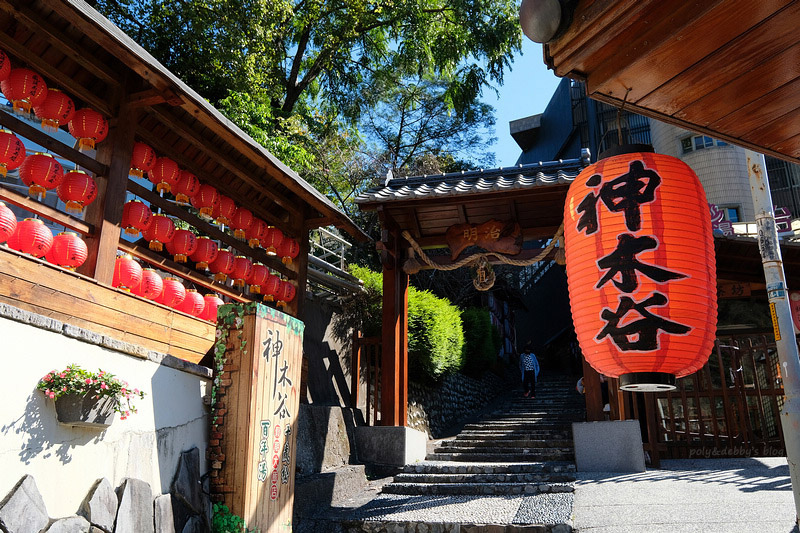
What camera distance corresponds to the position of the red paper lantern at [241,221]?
34.2 ft

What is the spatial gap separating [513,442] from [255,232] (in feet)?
21.9

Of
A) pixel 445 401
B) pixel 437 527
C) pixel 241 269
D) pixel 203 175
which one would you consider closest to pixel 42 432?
pixel 437 527

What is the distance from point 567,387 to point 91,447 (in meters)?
18.2

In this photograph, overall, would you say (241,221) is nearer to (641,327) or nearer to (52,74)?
(52,74)

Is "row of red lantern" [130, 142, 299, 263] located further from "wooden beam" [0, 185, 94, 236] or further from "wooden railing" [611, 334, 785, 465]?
"wooden railing" [611, 334, 785, 465]

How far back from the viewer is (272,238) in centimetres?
1105

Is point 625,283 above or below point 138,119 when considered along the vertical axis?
below

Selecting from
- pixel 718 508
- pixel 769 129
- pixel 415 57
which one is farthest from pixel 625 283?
pixel 415 57

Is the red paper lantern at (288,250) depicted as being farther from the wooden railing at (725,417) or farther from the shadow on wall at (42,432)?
the wooden railing at (725,417)

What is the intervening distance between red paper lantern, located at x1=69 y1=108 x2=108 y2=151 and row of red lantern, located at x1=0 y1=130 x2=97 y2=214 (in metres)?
0.43

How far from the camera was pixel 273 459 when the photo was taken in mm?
6863

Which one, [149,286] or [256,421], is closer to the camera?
[256,421]

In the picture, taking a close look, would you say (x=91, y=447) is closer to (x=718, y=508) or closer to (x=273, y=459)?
(x=273, y=459)

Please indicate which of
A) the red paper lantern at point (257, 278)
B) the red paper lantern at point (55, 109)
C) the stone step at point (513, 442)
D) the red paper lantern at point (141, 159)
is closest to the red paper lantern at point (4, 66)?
the red paper lantern at point (55, 109)
